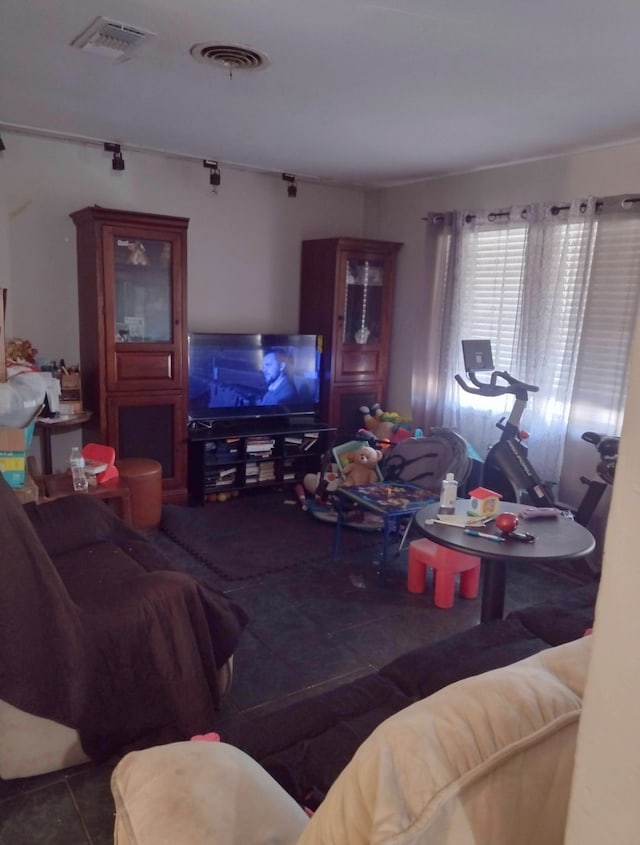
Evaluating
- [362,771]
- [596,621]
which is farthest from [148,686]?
[596,621]

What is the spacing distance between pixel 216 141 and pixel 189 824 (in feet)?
12.2

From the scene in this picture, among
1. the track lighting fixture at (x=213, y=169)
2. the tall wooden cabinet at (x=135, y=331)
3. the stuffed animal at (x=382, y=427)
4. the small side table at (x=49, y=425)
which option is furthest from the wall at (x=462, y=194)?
the small side table at (x=49, y=425)

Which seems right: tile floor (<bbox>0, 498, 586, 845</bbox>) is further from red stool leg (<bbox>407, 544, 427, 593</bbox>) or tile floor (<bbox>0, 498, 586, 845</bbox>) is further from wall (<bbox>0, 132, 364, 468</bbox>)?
wall (<bbox>0, 132, 364, 468</bbox>)

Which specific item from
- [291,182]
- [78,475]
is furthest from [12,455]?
[291,182]

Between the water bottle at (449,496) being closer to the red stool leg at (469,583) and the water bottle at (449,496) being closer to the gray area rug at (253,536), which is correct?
the red stool leg at (469,583)

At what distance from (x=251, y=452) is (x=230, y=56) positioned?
2.60 metres

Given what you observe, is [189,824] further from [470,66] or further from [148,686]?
[470,66]

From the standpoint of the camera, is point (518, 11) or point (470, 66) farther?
point (470, 66)

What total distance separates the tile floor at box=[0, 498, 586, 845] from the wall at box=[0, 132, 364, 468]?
1.76 meters

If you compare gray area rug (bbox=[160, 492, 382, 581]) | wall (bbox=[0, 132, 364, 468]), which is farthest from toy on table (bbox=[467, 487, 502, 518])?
wall (bbox=[0, 132, 364, 468])

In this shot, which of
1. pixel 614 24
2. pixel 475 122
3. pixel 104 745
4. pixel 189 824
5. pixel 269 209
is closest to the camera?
pixel 189 824

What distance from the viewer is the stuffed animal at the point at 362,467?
4.00 metres

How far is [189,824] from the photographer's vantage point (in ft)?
3.07

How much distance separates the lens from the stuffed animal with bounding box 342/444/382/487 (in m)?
4.00
